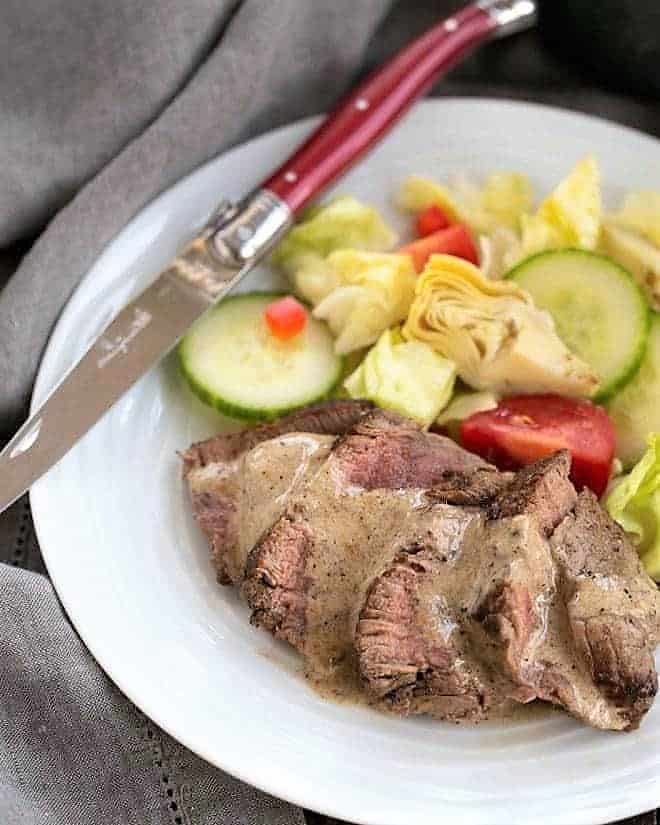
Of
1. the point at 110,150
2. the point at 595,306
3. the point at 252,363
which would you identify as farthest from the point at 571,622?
the point at 110,150

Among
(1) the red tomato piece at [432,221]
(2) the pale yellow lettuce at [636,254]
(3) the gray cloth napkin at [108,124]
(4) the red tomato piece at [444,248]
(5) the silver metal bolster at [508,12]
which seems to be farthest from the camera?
(5) the silver metal bolster at [508,12]

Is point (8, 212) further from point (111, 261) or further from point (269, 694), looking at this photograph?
point (269, 694)

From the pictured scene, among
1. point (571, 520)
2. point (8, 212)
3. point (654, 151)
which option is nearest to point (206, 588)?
point (571, 520)

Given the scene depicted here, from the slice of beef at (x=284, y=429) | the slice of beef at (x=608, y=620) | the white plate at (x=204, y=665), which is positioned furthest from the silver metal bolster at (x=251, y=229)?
the slice of beef at (x=608, y=620)

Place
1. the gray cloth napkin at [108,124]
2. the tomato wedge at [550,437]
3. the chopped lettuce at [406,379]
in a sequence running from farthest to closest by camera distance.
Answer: the chopped lettuce at [406,379]
the tomato wedge at [550,437]
the gray cloth napkin at [108,124]

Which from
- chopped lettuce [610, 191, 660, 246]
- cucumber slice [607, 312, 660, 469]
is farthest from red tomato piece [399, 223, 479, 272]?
cucumber slice [607, 312, 660, 469]

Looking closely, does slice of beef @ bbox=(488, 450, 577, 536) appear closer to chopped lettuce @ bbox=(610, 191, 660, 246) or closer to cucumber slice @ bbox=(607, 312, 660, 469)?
cucumber slice @ bbox=(607, 312, 660, 469)

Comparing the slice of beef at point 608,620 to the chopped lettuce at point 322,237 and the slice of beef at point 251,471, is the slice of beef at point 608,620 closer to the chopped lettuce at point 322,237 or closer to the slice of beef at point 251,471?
the slice of beef at point 251,471

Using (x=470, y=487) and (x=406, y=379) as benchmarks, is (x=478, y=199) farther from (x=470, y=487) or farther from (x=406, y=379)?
(x=470, y=487)
